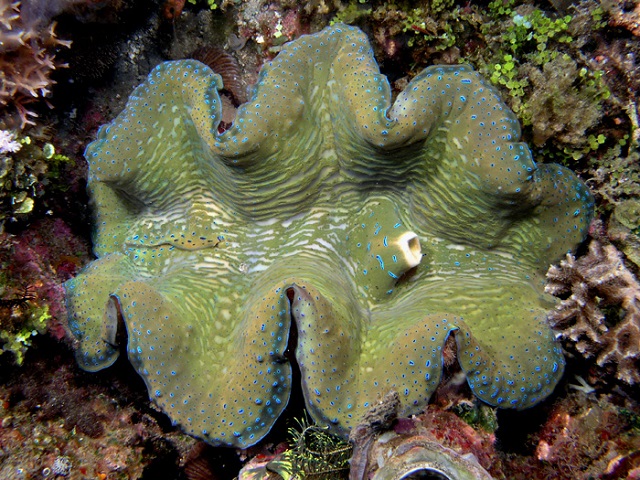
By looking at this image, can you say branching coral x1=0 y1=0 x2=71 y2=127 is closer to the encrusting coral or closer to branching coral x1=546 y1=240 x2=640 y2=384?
the encrusting coral

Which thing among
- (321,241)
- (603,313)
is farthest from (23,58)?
(603,313)

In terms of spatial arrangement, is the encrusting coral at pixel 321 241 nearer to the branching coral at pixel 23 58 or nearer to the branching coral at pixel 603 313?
the branching coral at pixel 603 313

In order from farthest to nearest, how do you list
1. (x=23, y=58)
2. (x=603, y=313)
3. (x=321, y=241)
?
(x=321, y=241) → (x=603, y=313) → (x=23, y=58)

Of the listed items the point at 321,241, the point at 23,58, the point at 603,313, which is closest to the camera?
the point at 23,58

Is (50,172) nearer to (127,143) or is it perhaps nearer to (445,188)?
(127,143)

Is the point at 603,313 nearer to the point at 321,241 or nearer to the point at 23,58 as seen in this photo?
the point at 321,241
